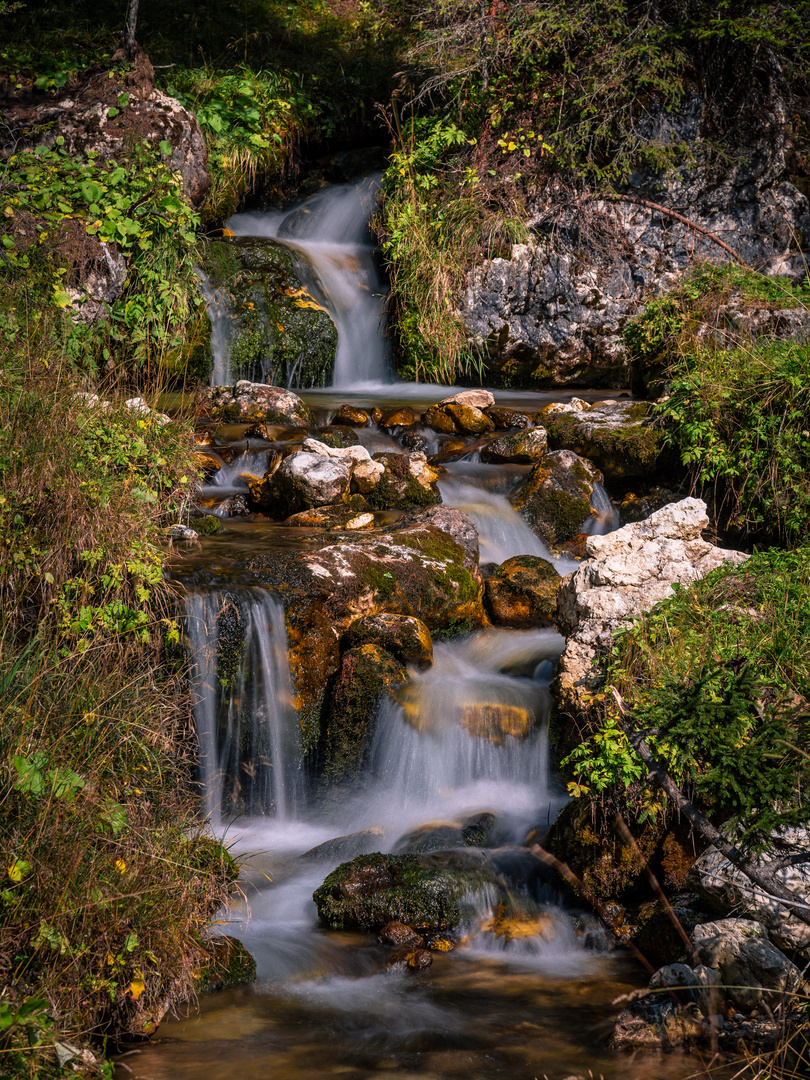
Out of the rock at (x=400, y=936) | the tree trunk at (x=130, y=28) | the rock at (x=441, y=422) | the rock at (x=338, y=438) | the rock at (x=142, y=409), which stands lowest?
the rock at (x=400, y=936)

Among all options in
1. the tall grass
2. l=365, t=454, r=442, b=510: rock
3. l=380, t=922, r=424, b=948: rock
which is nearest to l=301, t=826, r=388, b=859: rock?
l=380, t=922, r=424, b=948: rock

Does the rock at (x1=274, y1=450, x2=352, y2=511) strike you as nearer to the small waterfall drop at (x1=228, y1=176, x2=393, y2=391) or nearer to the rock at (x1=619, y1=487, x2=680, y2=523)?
the rock at (x1=619, y1=487, x2=680, y2=523)

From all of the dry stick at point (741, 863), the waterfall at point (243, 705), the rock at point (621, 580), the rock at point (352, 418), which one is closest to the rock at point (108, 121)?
the rock at point (352, 418)

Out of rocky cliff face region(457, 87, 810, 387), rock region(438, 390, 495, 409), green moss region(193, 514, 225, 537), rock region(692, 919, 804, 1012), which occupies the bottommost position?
rock region(692, 919, 804, 1012)

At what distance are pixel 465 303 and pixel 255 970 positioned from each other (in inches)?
316

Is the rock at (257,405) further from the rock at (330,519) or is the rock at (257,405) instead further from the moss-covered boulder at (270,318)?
the rock at (330,519)

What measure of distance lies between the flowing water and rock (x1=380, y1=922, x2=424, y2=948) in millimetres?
55

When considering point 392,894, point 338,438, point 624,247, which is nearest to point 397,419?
point 338,438

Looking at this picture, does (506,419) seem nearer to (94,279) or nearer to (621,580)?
(621,580)

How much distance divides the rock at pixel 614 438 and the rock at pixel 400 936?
483 cm

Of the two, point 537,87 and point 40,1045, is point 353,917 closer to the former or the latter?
point 40,1045

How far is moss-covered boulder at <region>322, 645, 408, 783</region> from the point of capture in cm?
495

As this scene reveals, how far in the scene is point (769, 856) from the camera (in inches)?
126

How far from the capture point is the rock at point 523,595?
19.8ft
